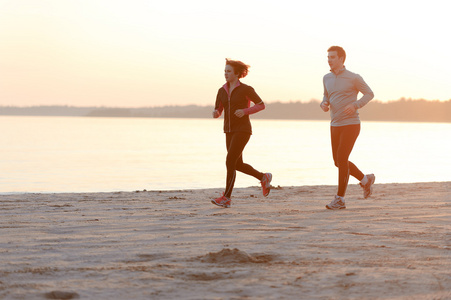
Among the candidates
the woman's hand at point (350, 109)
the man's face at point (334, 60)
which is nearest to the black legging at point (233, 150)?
the woman's hand at point (350, 109)

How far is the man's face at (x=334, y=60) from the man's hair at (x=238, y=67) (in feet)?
3.69

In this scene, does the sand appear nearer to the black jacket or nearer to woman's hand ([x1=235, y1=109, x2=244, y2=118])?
the black jacket

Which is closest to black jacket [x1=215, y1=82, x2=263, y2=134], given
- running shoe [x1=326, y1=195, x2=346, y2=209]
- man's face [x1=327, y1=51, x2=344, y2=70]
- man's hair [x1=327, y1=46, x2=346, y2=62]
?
man's face [x1=327, y1=51, x2=344, y2=70]

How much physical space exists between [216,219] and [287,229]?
1.07 m

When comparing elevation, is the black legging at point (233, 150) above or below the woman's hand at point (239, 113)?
below

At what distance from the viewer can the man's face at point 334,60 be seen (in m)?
8.48

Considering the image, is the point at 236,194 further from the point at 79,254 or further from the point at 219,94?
the point at 79,254

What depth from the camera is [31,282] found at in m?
4.33

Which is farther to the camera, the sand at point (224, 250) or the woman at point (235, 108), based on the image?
the woman at point (235, 108)

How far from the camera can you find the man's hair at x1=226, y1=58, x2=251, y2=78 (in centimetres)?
880

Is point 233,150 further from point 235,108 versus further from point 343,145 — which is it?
point 343,145

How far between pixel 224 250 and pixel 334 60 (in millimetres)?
4095

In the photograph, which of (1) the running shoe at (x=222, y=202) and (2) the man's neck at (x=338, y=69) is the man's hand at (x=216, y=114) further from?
(2) the man's neck at (x=338, y=69)

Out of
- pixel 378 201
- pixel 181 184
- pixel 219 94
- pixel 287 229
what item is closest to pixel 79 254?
pixel 287 229
